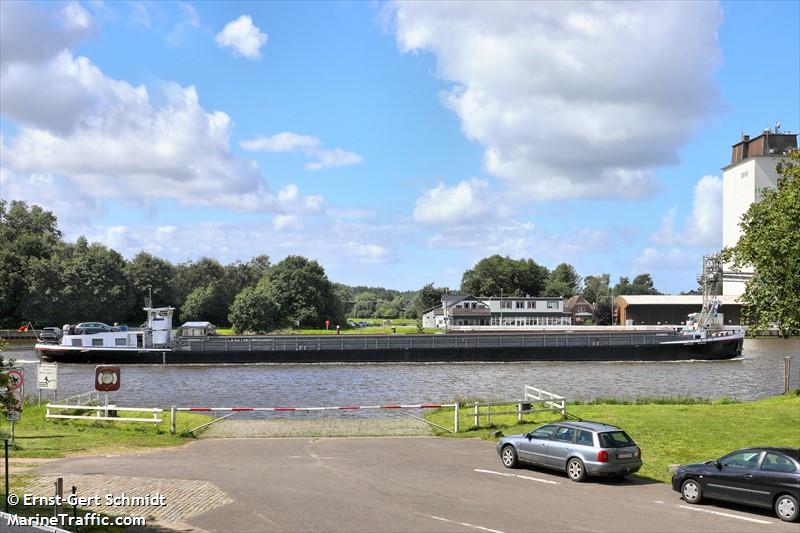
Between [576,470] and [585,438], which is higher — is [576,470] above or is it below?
below

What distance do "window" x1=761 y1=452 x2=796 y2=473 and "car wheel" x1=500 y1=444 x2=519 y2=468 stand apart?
6488 mm

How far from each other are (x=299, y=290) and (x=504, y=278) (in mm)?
60495

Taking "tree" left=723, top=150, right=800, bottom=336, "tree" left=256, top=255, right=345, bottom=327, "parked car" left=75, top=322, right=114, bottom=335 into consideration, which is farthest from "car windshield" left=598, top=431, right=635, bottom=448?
"tree" left=256, top=255, right=345, bottom=327

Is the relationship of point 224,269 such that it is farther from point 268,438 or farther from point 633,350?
point 268,438

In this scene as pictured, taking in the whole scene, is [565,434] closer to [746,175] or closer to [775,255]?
[775,255]

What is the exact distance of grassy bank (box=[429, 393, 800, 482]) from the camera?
21000 mm

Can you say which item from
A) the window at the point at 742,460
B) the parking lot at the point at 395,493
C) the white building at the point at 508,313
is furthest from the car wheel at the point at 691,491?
the white building at the point at 508,313

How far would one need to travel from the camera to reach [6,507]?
42.2ft

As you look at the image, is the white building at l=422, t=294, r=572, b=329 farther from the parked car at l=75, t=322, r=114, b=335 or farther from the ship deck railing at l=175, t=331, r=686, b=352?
the parked car at l=75, t=322, r=114, b=335

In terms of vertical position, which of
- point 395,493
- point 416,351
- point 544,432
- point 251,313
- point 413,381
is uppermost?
point 251,313

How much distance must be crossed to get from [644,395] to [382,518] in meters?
35.1

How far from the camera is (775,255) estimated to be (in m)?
24.9

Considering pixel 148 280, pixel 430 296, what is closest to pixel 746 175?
pixel 430 296

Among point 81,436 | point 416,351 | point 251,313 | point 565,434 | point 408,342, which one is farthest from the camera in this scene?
point 251,313
